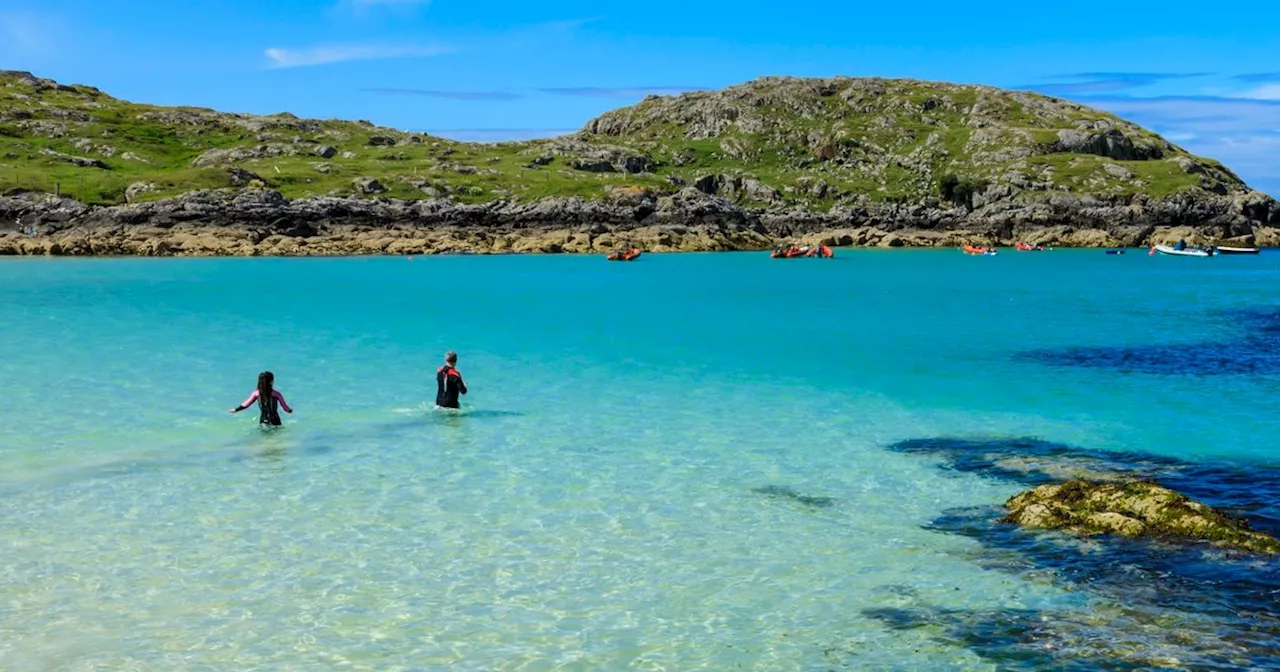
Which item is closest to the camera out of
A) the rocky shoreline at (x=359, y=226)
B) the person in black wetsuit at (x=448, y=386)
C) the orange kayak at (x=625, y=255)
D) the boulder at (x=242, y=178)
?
the person in black wetsuit at (x=448, y=386)

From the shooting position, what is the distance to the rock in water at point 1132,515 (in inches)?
725

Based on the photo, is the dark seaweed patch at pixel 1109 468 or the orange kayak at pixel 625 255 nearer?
the dark seaweed patch at pixel 1109 468

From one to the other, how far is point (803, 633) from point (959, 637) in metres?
2.12

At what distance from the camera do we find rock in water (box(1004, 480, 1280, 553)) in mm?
18406

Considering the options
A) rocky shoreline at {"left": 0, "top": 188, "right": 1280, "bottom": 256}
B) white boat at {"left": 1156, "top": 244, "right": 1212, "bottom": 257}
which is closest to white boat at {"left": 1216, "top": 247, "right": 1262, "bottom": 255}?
white boat at {"left": 1156, "top": 244, "right": 1212, "bottom": 257}

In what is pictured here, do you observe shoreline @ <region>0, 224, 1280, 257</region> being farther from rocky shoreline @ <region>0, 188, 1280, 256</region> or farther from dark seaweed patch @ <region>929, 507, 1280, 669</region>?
dark seaweed patch @ <region>929, 507, 1280, 669</region>

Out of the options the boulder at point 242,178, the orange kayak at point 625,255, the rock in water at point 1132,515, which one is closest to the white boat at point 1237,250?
the orange kayak at point 625,255

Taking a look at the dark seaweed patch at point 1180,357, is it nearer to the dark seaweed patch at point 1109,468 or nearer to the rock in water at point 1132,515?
the dark seaweed patch at point 1109,468

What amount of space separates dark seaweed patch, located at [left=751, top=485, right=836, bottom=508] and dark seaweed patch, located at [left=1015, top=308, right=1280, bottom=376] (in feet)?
85.0

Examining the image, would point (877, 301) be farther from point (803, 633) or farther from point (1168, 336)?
point (803, 633)

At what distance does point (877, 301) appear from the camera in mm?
83625

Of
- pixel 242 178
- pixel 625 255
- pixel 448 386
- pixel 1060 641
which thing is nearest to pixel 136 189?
pixel 242 178

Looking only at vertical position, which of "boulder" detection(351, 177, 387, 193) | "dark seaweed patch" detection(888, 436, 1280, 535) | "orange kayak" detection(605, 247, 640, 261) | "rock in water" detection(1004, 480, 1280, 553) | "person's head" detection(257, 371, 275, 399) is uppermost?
"boulder" detection(351, 177, 387, 193)

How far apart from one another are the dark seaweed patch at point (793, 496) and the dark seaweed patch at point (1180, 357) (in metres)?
25.9
